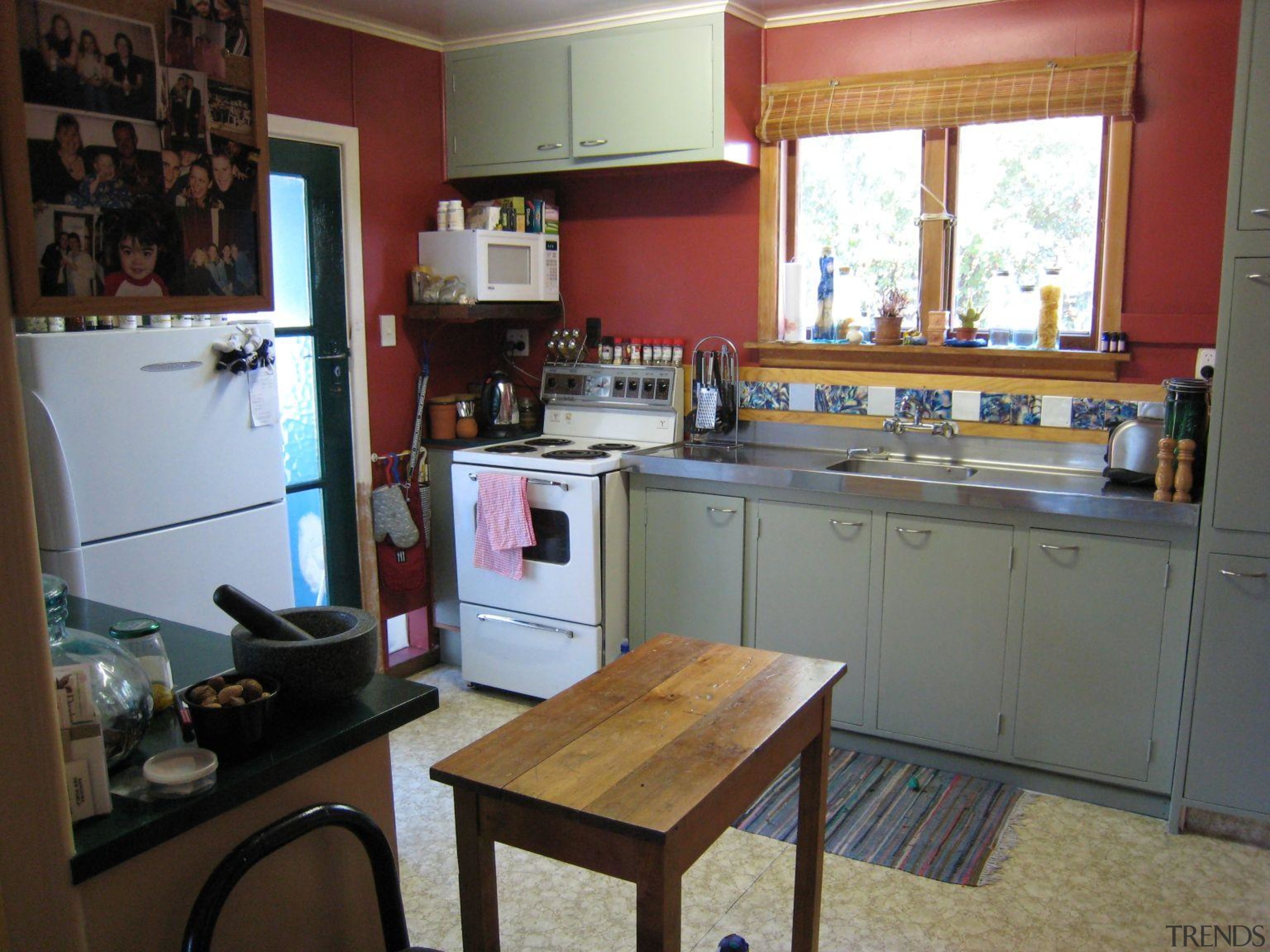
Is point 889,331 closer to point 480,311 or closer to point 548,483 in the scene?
point 548,483

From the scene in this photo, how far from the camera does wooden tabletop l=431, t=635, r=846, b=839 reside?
63.8 inches

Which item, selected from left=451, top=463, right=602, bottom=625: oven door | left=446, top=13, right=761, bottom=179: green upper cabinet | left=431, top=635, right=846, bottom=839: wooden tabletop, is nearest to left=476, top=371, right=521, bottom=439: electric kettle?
left=451, top=463, right=602, bottom=625: oven door

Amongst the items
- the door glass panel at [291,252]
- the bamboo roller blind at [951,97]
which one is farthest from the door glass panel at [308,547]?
the bamboo roller blind at [951,97]

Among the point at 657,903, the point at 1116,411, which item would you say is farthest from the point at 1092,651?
the point at 657,903

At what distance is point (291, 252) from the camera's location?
3.84 m

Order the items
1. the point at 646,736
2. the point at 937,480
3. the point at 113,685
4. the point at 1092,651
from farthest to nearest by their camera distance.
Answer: the point at 937,480 < the point at 1092,651 < the point at 646,736 < the point at 113,685

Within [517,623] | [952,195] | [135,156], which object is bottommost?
[517,623]

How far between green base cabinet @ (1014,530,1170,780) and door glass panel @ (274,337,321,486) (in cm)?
246

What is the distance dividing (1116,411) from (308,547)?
9.22 ft

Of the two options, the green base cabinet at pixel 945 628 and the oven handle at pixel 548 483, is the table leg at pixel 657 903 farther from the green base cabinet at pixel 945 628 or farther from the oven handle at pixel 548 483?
the oven handle at pixel 548 483

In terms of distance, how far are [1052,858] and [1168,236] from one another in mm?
1901

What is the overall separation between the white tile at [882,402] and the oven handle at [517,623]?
1337 millimetres

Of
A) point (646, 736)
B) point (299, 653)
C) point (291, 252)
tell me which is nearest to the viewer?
point (299, 653)

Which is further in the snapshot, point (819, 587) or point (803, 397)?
point (803, 397)
